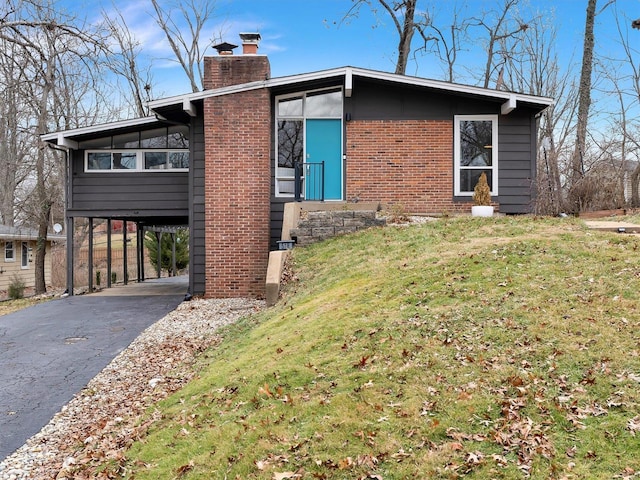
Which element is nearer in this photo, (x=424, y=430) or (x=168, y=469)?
(x=424, y=430)

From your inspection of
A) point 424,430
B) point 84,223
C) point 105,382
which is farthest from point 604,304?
point 84,223

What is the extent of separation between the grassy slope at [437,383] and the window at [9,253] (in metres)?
19.1

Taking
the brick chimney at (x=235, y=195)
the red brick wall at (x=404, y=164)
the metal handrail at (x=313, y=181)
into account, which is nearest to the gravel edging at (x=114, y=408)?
the brick chimney at (x=235, y=195)

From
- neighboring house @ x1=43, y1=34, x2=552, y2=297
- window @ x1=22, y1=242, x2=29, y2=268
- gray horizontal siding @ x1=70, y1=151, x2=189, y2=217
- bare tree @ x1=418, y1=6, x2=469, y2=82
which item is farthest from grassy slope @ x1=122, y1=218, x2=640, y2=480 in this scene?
window @ x1=22, y1=242, x2=29, y2=268

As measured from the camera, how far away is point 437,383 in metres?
3.88

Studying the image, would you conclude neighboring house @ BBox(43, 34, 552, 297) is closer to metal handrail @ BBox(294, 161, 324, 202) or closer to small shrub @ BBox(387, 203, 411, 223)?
metal handrail @ BBox(294, 161, 324, 202)

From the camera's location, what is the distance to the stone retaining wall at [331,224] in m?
11.1

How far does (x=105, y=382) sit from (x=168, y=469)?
10.1ft

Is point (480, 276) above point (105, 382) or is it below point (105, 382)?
above

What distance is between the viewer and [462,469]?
2973 millimetres

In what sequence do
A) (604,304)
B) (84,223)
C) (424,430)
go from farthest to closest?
1. (84,223)
2. (604,304)
3. (424,430)

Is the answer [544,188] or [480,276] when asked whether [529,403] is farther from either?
[544,188]

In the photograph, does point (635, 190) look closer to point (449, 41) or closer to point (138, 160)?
point (138, 160)

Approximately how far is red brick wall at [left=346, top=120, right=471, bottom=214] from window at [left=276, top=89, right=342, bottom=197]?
76 centimetres
